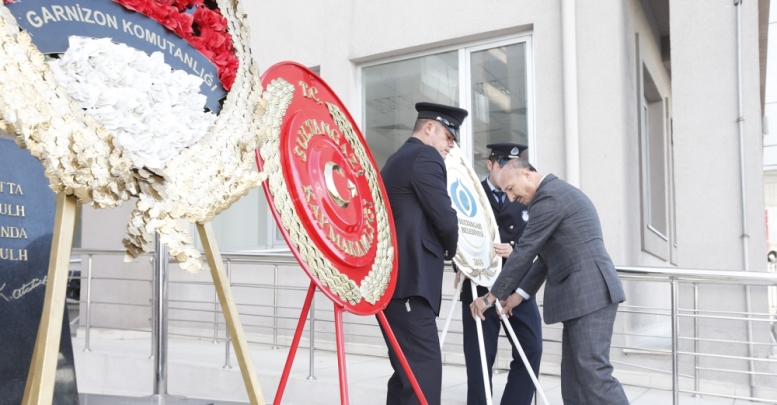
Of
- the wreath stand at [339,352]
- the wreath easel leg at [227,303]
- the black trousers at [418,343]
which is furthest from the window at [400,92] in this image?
the wreath easel leg at [227,303]

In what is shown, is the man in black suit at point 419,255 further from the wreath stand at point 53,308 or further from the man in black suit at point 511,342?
the wreath stand at point 53,308

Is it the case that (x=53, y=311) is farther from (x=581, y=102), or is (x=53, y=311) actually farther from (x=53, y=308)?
(x=581, y=102)

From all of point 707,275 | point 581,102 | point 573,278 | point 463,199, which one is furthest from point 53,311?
point 581,102

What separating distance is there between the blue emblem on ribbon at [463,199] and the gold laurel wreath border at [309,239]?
89 cm

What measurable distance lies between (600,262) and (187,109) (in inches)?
77.0

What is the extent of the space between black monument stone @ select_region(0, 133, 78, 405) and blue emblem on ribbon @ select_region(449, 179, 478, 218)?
71.1 inches

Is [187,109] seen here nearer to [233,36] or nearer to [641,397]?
[233,36]

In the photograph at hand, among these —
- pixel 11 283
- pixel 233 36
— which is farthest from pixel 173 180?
pixel 11 283

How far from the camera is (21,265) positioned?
2.59 metres

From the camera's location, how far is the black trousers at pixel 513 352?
372cm

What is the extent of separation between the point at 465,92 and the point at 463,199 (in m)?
2.79

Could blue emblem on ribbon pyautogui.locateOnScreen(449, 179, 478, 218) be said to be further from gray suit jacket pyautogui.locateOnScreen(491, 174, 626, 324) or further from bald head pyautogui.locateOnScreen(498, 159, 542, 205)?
gray suit jacket pyautogui.locateOnScreen(491, 174, 626, 324)

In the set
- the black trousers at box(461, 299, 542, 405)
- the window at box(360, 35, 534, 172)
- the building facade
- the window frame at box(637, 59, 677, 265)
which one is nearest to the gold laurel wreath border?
the black trousers at box(461, 299, 542, 405)

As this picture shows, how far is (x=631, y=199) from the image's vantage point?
5191 mm
